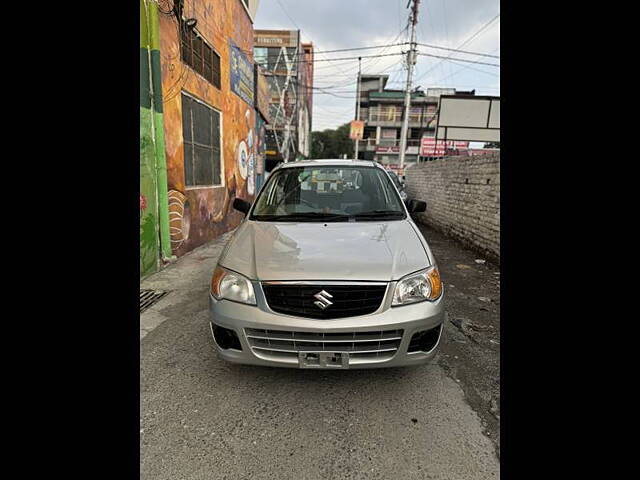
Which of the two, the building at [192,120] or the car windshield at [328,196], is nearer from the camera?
the car windshield at [328,196]

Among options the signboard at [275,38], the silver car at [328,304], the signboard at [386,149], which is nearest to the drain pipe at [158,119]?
the silver car at [328,304]

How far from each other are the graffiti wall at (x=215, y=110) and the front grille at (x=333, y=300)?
3.81 m

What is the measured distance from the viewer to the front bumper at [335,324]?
6.55 ft

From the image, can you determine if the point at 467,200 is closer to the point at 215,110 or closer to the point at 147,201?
the point at 215,110

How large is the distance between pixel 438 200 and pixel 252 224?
687cm

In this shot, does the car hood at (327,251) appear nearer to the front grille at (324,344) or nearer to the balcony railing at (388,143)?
the front grille at (324,344)

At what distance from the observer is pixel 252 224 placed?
2.96m

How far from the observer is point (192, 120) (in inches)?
230

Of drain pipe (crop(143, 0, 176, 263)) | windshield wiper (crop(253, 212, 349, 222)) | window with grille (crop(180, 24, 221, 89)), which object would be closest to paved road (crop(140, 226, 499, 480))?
windshield wiper (crop(253, 212, 349, 222))

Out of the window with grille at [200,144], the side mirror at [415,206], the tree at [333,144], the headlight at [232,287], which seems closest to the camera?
the headlight at [232,287]

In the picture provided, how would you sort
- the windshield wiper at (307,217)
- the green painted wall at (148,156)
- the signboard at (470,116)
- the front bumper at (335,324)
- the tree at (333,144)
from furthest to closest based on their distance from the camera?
the tree at (333,144) < the signboard at (470,116) < the green painted wall at (148,156) < the windshield wiper at (307,217) < the front bumper at (335,324)

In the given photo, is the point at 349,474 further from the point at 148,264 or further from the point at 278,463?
the point at 148,264

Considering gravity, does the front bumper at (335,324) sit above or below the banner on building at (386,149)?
below
